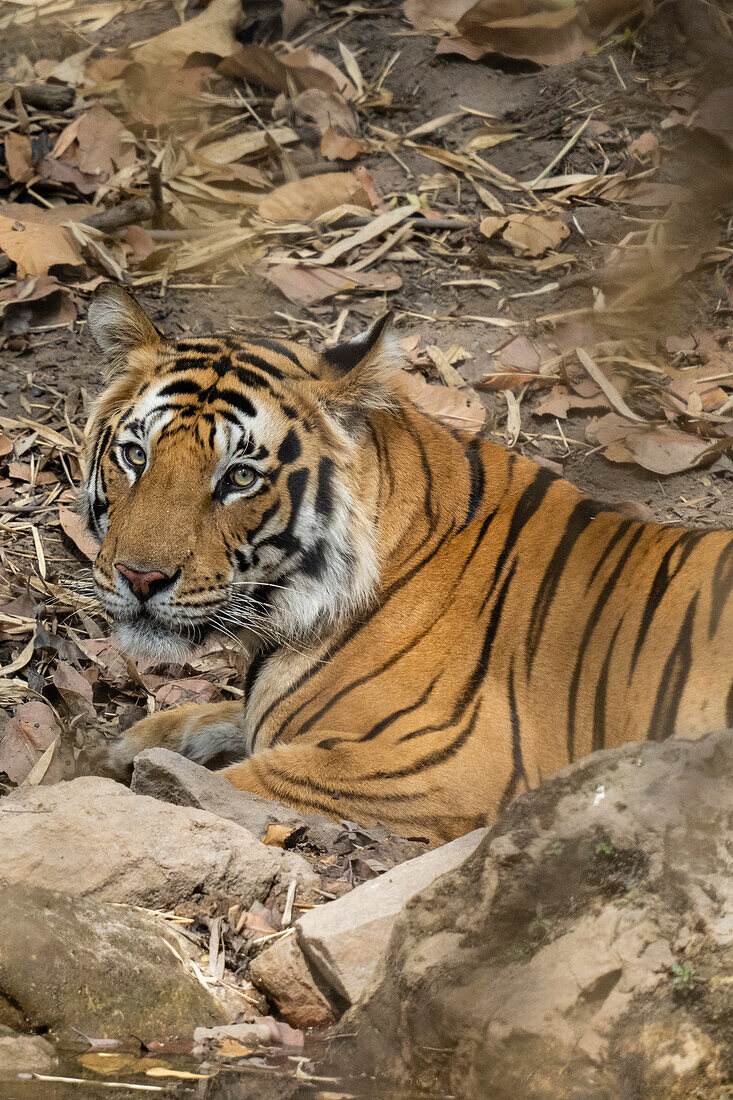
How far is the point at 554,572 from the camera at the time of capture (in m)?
2.97

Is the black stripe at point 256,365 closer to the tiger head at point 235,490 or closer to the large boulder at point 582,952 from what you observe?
the tiger head at point 235,490

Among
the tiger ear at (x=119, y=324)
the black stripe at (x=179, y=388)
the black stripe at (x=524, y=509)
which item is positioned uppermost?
the tiger ear at (x=119, y=324)

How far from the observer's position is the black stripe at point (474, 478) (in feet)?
10.3

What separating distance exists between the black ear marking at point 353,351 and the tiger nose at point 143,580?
2.64 ft

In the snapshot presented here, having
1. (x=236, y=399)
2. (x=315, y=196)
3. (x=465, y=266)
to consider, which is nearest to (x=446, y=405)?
(x=465, y=266)

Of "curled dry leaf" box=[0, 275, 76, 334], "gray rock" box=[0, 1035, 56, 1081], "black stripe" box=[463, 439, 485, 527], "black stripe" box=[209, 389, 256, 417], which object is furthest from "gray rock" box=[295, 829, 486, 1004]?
"curled dry leaf" box=[0, 275, 76, 334]

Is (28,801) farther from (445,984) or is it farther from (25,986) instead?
(445,984)

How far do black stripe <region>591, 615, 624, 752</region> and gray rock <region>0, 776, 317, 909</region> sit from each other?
88cm

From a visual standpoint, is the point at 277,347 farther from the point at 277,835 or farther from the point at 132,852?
the point at 132,852

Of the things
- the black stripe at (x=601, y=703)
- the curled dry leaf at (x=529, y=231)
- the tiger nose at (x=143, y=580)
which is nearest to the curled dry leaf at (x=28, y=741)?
the tiger nose at (x=143, y=580)

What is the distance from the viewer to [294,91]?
5.88 metres

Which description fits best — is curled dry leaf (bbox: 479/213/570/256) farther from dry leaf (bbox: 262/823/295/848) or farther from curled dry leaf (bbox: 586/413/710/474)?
dry leaf (bbox: 262/823/295/848)

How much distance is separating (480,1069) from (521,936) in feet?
0.65

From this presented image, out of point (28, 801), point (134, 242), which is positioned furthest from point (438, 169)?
point (28, 801)
